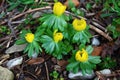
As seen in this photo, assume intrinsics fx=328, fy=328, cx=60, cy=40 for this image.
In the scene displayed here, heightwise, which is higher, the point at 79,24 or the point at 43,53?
the point at 79,24

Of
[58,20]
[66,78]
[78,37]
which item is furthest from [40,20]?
[66,78]

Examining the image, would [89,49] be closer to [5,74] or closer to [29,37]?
[29,37]

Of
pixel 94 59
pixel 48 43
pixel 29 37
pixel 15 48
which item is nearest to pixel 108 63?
pixel 94 59

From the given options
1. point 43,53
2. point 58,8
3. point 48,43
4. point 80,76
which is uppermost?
point 58,8

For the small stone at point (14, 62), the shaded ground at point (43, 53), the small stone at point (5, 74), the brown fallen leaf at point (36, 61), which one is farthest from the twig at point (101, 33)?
the small stone at point (5, 74)

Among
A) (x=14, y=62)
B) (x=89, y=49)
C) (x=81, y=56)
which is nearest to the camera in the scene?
(x=81, y=56)

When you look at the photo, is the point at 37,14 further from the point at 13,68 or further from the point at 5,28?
the point at 13,68
